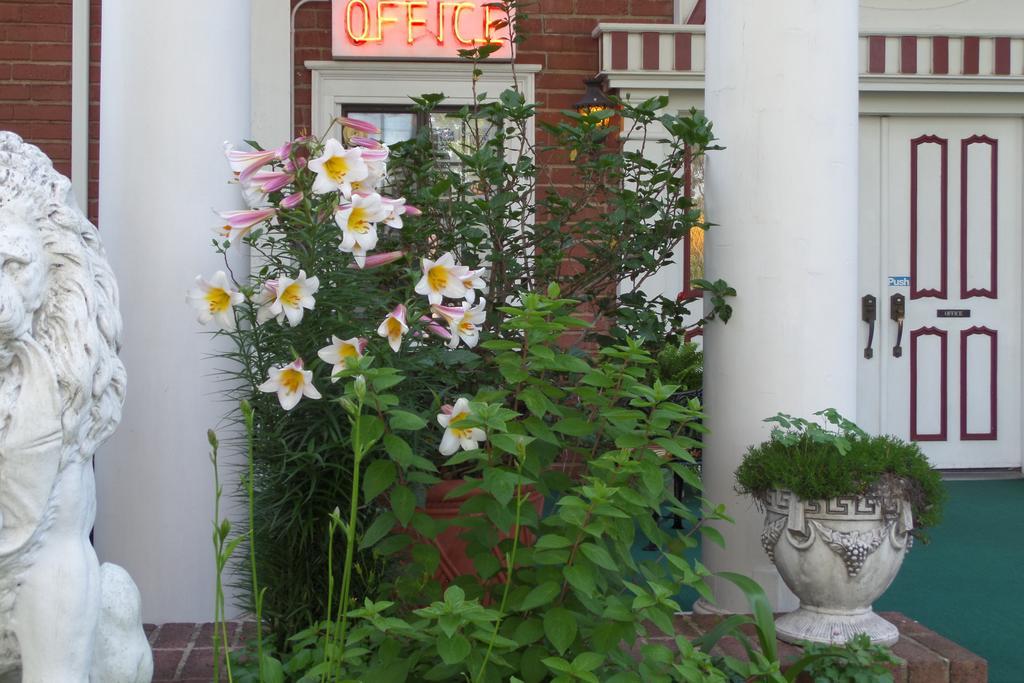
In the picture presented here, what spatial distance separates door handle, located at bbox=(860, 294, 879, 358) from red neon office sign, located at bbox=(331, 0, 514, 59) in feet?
8.86

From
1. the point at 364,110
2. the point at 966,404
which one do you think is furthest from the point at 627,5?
the point at 966,404

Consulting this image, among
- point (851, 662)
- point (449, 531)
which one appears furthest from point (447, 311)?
point (851, 662)

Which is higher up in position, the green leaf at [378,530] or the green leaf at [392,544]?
the green leaf at [378,530]

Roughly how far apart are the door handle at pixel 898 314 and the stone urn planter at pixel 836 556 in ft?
13.7

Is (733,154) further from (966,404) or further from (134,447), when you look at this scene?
(966,404)

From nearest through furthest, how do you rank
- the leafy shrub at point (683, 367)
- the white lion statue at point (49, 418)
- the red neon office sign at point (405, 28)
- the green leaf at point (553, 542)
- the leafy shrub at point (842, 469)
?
the white lion statue at point (49, 418) < the green leaf at point (553, 542) < the leafy shrub at point (842, 469) < the leafy shrub at point (683, 367) < the red neon office sign at point (405, 28)

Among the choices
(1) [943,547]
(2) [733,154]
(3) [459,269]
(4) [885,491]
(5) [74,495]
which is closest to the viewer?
(5) [74,495]

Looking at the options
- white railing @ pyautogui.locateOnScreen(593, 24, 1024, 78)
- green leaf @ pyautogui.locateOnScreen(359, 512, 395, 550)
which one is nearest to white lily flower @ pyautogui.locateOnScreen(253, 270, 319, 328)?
green leaf @ pyautogui.locateOnScreen(359, 512, 395, 550)

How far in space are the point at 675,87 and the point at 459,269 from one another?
4328 mm

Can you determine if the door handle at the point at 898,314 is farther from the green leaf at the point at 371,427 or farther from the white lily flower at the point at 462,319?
the green leaf at the point at 371,427

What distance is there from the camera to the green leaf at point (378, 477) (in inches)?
81.4

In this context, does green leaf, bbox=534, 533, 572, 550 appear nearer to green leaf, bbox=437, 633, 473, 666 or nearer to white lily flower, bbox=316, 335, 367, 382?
green leaf, bbox=437, 633, 473, 666

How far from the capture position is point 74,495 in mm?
1754

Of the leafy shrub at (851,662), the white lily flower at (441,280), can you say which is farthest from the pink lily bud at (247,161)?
the leafy shrub at (851,662)
